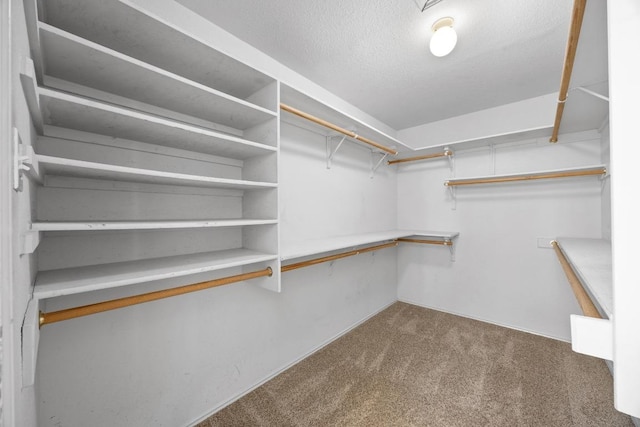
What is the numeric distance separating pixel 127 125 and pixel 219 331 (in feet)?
3.97

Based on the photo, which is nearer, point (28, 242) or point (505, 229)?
point (28, 242)

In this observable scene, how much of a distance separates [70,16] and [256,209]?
3.45 feet

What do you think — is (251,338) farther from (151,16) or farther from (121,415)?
(151,16)

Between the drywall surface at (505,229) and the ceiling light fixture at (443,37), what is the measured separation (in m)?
1.58

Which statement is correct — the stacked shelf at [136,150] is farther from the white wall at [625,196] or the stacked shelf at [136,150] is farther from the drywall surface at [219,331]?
the white wall at [625,196]

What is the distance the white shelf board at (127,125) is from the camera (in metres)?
0.79

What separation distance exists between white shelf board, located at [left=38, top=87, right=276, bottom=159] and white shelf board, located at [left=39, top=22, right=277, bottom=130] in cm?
12

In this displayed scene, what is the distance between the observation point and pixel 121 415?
114 cm

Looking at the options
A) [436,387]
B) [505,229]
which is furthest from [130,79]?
[505,229]

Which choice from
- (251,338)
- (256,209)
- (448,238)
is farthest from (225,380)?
(448,238)

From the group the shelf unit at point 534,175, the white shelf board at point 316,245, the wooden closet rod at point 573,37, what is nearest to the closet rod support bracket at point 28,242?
the white shelf board at point 316,245

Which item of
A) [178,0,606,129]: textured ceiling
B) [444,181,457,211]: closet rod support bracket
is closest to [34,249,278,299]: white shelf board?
[178,0,606,129]: textured ceiling

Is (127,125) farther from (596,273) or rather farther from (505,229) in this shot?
(505,229)

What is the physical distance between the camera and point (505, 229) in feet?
8.17
